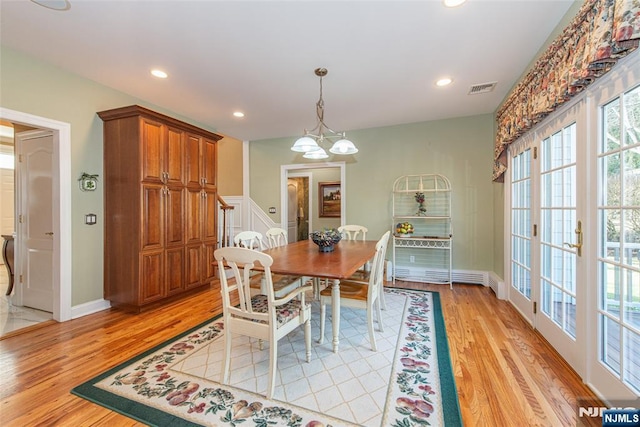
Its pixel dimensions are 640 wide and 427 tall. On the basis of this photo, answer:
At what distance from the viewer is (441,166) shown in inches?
173

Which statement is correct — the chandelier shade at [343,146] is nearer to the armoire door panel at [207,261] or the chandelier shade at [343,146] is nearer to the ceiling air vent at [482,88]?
the ceiling air vent at [482,88]

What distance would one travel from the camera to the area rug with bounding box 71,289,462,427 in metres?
1.56

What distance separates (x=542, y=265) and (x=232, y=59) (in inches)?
140

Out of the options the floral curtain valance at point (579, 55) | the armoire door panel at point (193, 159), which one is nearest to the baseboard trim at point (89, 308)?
the armoire door panel at point (193, 159)

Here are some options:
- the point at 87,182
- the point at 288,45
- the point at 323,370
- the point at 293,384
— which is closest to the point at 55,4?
the point at 288,45

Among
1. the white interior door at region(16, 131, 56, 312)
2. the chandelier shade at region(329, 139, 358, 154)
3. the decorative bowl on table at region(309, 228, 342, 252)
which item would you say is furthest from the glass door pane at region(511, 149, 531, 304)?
the white interior door at region(16, 131, 56, 312)

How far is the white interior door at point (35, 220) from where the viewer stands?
9.98ft

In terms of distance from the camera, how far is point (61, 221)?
2861mm

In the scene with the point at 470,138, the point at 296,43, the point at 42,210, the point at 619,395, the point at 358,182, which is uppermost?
the point at 296,43

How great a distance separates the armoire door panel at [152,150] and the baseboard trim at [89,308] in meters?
1.55

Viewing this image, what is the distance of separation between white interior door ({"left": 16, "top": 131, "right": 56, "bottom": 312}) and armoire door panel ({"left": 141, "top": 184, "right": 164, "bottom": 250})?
96cm

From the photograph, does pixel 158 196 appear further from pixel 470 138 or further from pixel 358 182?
pixel 470 138

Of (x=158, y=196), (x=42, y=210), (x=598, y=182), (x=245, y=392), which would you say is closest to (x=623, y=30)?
(x=598, y=182)

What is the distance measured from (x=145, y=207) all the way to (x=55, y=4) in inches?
72.9
